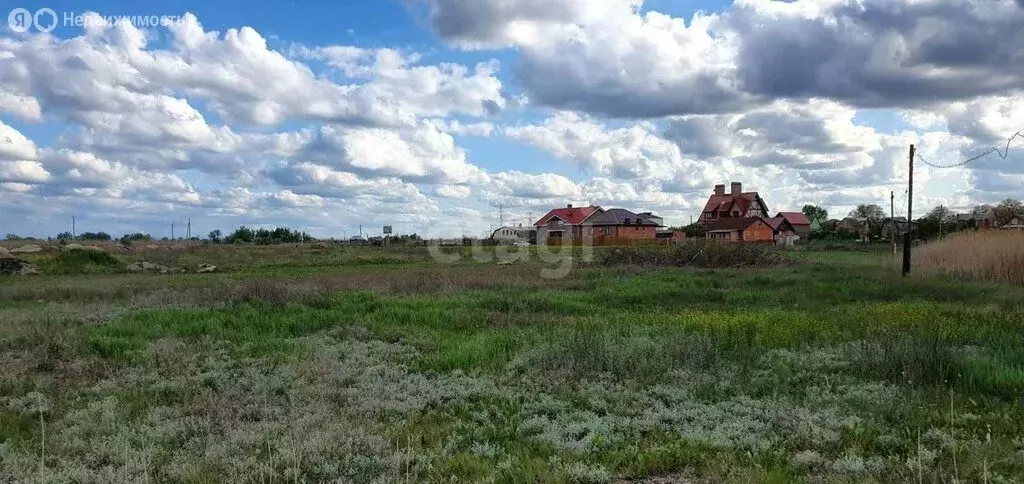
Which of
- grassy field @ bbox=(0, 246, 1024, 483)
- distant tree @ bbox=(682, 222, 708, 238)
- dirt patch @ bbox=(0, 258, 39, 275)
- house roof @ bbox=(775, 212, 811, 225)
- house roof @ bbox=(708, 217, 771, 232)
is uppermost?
house roof @ bbox=(775, 212, 811, 225)

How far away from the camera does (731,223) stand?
77938mm

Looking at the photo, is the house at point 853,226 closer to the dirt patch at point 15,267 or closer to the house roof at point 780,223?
the house roof at point 780,223

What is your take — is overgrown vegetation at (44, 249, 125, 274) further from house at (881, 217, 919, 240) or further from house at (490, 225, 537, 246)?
house at (490, 225, 537, 246)

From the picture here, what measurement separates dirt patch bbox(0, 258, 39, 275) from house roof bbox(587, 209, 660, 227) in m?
56.8

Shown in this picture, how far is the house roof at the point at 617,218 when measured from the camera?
259 ft

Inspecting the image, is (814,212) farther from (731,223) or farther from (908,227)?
(908,227)

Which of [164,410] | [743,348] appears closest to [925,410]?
[743,348]

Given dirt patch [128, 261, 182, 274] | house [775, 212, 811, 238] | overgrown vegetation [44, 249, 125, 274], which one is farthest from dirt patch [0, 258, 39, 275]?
house [775, 212, 811, 238]

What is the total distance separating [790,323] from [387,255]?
134 feet

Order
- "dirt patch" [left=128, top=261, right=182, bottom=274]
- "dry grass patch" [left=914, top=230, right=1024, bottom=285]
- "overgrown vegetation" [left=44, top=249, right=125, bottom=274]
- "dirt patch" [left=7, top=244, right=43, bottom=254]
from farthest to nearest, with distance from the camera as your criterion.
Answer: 1. "dirt patch" [left=128, top=261, right=182, bottom=274]
2. "dirt patch" [left=7, top=244, right=43, bottom=254]
3. "overgrown vegetation" [left=44, top=249, right=125, bottom=274]
4. "dry grass patch" [left=914, top=230, right=1024, bottom=285]

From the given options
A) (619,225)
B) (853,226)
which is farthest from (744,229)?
(853,226)

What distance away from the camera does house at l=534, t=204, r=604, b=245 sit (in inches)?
3103

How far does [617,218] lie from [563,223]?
23.5 ft

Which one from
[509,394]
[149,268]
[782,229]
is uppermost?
[782,229]
